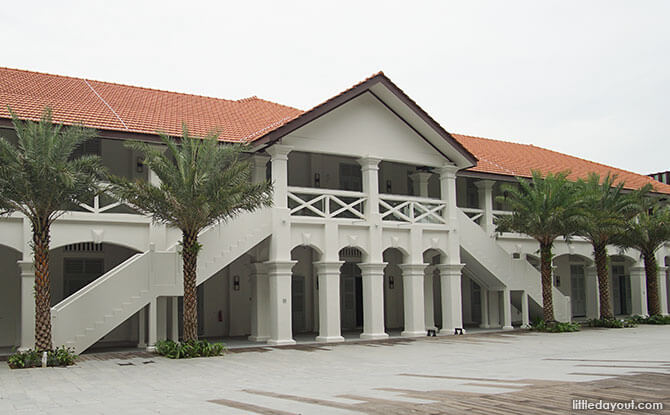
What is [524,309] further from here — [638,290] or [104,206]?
[104,206]

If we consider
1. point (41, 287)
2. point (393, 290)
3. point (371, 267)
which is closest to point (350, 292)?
point (393, 290)

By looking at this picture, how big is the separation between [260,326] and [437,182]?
1009cm

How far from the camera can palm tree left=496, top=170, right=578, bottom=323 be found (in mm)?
22750

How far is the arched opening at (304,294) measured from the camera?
951 inches

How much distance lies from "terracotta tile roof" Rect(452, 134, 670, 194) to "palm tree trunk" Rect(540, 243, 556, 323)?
10.4ft

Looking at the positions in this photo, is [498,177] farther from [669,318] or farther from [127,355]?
[127,355]

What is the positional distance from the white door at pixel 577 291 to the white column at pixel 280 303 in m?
15.7

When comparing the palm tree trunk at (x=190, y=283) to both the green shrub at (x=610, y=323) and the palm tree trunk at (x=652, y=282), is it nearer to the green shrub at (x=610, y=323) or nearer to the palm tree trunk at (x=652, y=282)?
the green shrub at (x=610, y=323)

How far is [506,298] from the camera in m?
24.2

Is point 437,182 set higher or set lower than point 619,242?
higher

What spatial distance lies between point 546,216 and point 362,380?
13.0 m

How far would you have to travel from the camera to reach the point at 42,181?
49.2 feet

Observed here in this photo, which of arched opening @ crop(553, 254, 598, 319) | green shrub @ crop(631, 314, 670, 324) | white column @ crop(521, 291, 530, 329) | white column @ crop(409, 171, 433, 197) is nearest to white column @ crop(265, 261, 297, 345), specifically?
white column @ crop(409, 171, 433, 197)

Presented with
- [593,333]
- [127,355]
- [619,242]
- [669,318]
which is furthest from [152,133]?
[669,318]
